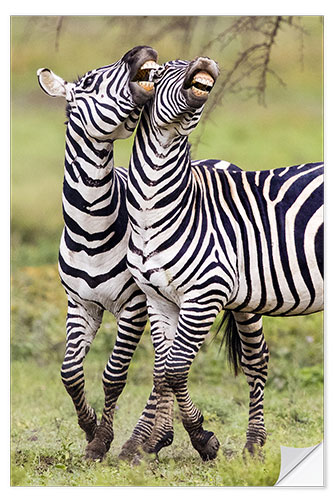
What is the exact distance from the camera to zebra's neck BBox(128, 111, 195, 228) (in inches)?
162

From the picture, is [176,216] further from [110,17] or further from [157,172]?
[110,17]

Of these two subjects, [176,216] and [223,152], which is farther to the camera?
[223,152]

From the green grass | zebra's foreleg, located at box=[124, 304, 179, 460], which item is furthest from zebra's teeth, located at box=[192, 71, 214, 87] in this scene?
the green grass

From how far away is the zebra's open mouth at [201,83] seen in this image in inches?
149

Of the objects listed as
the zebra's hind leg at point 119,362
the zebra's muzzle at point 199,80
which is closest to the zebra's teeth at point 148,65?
the zebra's muzzle at point 199,80

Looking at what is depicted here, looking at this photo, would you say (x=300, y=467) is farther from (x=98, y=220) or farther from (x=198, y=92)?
(x=198, y=92)

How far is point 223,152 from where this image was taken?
7.36 m

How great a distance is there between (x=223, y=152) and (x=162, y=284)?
11.2ft

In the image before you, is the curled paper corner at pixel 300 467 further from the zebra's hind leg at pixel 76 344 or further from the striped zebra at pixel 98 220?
the zebra's hind leg at pixel 76 344

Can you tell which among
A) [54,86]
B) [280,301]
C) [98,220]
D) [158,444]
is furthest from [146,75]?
[158,444]
